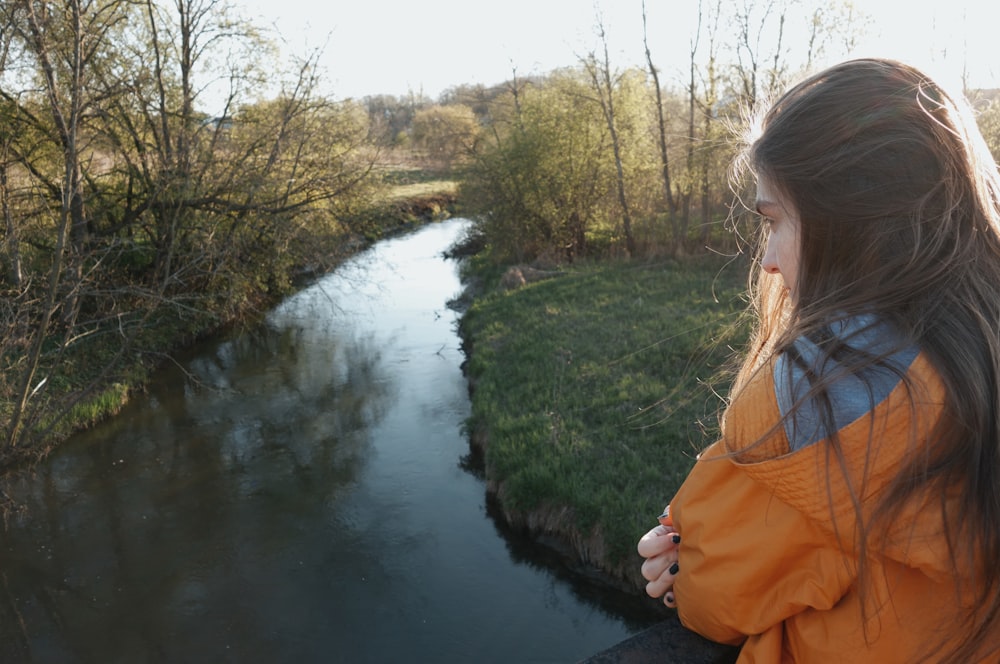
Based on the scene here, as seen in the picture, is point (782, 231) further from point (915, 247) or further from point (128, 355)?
point (128, 355)

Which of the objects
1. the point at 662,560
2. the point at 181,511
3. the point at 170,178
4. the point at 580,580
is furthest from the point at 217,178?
the point at 662,560

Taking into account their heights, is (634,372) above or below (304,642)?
above

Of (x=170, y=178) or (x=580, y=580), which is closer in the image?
(x=580, y=580)

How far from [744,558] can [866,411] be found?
1.04 feet

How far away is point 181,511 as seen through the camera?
7.75 meters

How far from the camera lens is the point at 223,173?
43.6ft

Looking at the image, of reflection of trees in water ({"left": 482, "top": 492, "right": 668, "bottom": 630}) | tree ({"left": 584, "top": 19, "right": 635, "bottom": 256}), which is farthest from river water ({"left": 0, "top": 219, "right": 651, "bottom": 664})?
tree ({"left": 584, "top": 19, "right": 635, "bottom": 256})

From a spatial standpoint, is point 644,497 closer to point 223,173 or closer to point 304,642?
point 304,642

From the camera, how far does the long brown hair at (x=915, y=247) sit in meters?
1.03

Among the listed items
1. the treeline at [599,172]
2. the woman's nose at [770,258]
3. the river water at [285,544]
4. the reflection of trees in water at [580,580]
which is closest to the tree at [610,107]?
the treeline at [599,172]

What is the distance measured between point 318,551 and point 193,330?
26.3 ft

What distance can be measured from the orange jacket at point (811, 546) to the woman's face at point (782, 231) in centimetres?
24

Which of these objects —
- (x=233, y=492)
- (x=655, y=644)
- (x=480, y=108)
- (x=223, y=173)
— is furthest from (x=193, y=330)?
(x=480, y=108)

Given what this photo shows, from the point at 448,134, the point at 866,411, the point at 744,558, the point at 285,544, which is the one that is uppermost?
the point at 448,134
